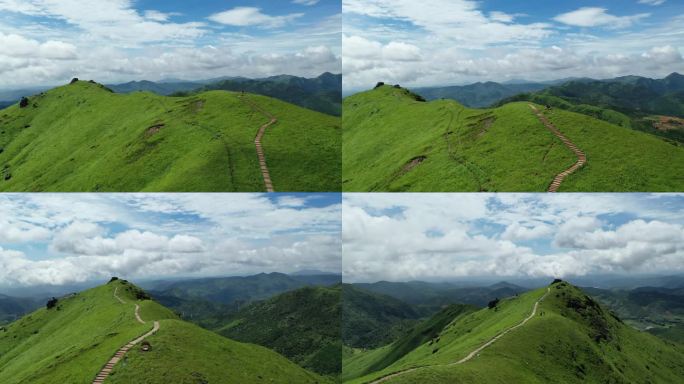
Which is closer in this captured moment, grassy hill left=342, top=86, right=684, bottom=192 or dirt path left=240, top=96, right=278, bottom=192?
grassy hill left=342, top=86, right=684, bottom=192

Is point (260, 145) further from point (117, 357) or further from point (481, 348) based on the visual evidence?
point (481, 348)

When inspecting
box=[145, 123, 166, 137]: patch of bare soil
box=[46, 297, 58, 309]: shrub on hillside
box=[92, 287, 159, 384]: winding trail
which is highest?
box=[145, 123, 166, 137]: patch of bare soil

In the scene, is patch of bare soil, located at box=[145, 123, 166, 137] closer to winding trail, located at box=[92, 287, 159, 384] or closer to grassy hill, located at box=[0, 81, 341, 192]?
grassy hill, located at box=[0, 81, 341, 192]

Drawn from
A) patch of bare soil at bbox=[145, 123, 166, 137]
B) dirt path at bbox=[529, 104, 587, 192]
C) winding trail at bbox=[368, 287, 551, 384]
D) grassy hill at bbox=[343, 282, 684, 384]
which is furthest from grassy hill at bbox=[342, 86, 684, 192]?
patch of bare soil at bbox=[145, 123, 166, 137]

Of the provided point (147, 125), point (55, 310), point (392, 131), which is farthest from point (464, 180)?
point (55, 310)

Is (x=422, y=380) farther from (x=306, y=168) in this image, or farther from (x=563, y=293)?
(x=563, y=293)

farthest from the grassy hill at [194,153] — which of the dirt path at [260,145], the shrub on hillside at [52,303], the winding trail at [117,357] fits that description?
the shrub on hillside at [52,303]

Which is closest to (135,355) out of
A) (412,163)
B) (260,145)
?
(260,145)
